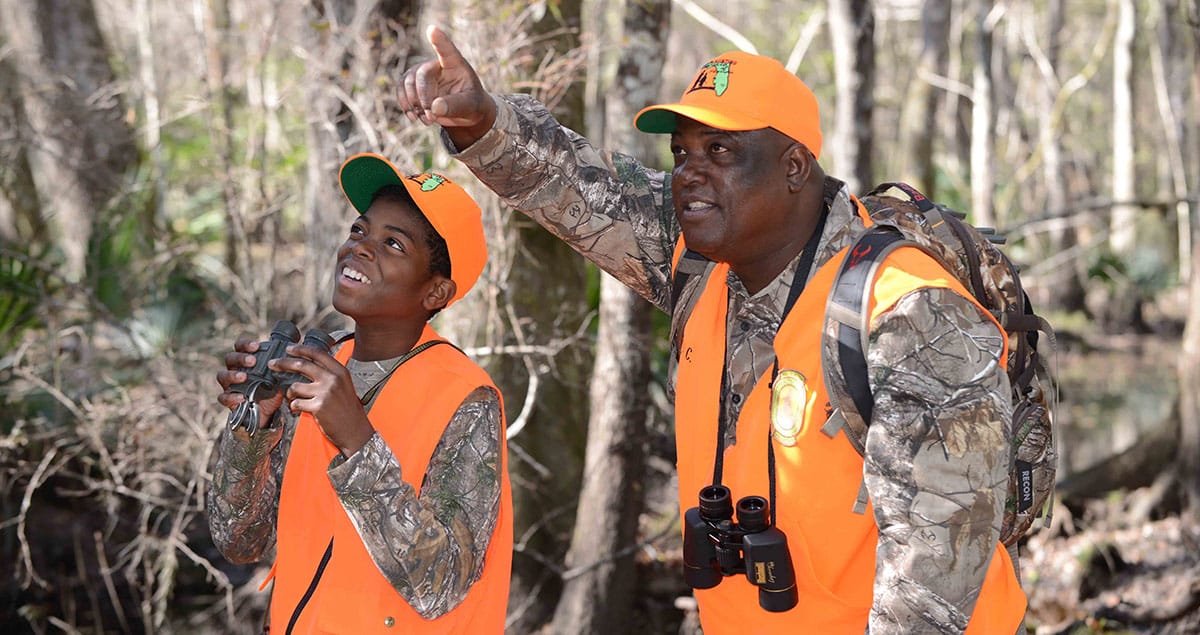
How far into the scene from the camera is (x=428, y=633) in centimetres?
262

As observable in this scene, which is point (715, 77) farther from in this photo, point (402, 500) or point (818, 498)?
point (402, 500)

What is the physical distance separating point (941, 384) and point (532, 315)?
4.24 metres

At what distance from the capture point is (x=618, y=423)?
6012 mm

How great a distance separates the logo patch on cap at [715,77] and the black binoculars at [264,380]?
1.08m

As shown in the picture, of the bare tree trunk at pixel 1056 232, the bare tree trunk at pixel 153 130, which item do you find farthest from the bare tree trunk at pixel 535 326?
the bare tree trunk at pixel 1056 232

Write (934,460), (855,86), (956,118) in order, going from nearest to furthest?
Answer: (934,460)
(855,86)
(956,118)

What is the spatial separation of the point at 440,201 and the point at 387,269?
0.72 ft

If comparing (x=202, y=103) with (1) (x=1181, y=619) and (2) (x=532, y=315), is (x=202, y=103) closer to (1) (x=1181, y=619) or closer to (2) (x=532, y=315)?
(2) (x=532, y=315)

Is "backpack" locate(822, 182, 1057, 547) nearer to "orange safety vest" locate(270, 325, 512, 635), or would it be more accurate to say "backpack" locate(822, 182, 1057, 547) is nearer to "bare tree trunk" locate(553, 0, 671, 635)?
"orange safety vest" locate(270, 325, 512, 635)

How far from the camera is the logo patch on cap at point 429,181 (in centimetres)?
287

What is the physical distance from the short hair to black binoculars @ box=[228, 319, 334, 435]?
17.4 inches

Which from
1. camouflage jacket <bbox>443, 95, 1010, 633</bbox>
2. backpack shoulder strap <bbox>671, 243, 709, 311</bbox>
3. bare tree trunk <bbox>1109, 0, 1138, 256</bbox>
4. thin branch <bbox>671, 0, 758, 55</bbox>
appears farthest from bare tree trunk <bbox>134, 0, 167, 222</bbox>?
bare tree trunk <bbox>1109, 0, 1138, 256</bbox>

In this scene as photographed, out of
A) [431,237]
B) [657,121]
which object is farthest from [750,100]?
[431,237]

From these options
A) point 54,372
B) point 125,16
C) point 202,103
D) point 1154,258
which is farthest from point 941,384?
point 125,16
